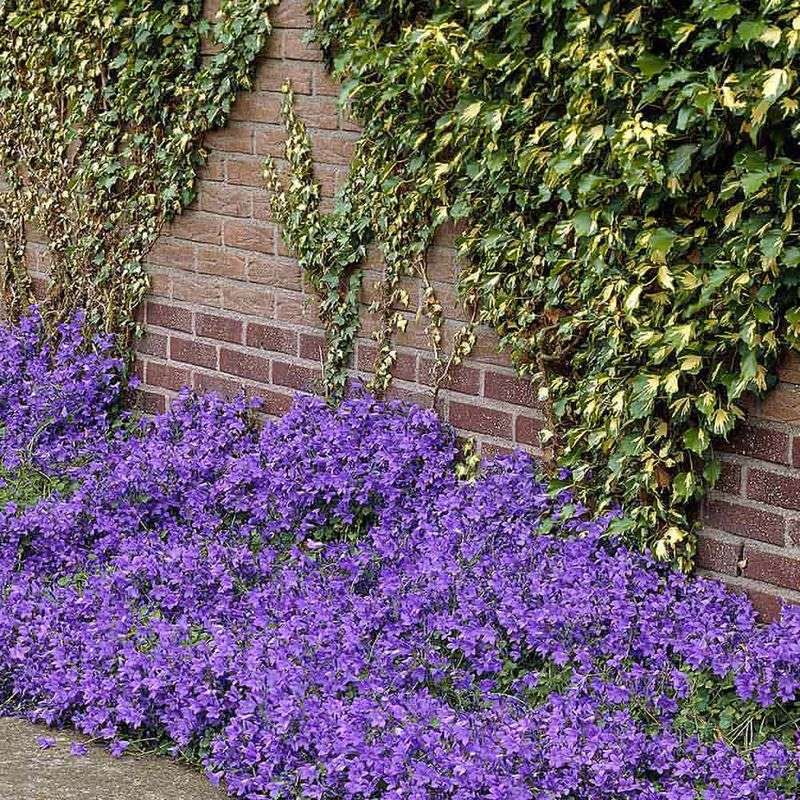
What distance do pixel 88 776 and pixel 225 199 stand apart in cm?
231

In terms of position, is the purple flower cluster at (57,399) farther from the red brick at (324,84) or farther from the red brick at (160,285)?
the red brick at (324,84)

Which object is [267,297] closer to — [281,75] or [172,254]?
[172,254]

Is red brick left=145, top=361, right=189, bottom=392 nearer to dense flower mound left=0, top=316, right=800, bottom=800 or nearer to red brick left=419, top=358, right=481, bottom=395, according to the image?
dense flower mound left=0, top=316, right=800, bottom=800

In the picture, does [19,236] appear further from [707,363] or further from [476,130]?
[707,363]

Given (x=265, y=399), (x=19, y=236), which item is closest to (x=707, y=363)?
(x=265, y=399)

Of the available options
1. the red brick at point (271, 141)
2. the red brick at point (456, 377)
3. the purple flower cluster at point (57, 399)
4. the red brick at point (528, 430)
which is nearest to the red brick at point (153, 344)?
the purple flower cluster at point (57, 399)

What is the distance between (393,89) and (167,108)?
129 centimetres

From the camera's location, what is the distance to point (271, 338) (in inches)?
188

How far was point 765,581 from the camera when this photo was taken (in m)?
3.53

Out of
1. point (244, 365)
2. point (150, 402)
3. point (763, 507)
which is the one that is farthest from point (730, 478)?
point (150, 402)

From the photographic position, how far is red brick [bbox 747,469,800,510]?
3.43 meters

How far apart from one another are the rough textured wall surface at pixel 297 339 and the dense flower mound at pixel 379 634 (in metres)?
0.14

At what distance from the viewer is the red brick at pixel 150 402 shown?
206 inches

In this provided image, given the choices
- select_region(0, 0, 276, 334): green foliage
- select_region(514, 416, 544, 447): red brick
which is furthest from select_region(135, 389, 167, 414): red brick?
select_region(514, 416, 544, 447): red brick
